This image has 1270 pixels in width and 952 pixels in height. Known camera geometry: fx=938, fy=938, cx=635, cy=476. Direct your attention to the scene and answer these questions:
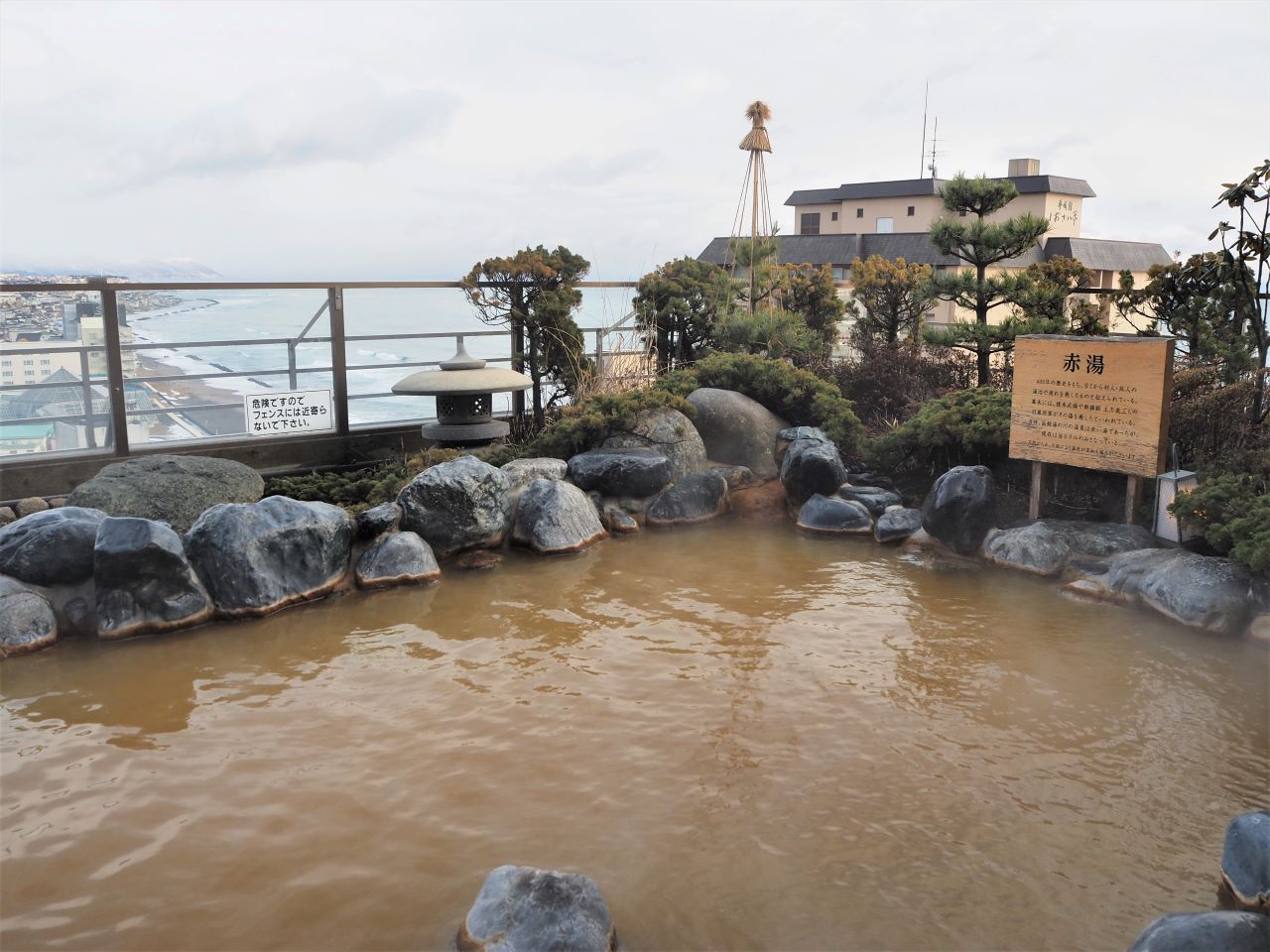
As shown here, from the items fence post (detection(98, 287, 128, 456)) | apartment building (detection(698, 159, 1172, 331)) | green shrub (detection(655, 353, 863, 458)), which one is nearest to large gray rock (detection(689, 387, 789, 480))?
green shrub (detection(655, 353, 863, 458))

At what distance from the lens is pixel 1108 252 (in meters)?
25.9

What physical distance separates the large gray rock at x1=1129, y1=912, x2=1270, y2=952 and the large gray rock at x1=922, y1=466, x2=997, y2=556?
4643mm

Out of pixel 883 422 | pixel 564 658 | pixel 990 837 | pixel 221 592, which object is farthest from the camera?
pixel 883 422

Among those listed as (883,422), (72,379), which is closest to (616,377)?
(883,422)

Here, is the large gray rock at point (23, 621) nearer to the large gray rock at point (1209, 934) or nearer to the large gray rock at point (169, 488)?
the large gray rock at point (169, 488)

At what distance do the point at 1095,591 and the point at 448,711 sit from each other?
175 inches

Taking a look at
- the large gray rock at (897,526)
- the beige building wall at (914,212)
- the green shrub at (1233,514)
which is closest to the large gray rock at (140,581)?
the large gray rock at (897,526)

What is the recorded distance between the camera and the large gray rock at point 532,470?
26.2 feet

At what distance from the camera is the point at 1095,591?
643 centimetres

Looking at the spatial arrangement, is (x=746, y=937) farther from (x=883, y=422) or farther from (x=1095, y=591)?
(x=883, y=422)

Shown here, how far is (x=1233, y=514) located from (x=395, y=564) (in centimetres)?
571

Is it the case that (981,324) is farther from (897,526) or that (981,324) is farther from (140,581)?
(140,581)

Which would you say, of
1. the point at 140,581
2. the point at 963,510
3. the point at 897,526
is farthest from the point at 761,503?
the point at 140,581

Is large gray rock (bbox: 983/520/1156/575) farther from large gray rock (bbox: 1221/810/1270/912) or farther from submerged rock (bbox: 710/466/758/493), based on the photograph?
large gray rock (bbox: 1221/810/1270/912)
